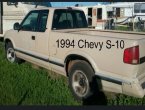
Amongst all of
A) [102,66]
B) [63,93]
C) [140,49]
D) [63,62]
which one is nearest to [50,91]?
[63,93]

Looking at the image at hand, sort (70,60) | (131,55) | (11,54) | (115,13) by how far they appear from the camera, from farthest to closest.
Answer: (115,13) < (11,54) < (70,60) < (131,55)

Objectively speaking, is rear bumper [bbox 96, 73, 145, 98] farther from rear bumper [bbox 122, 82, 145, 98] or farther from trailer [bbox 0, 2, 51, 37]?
trailer [bbox 0, 2, 51, 37]

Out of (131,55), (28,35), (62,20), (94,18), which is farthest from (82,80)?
(94,18)

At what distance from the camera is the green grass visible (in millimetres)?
5371

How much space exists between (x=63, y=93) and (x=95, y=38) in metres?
1.48

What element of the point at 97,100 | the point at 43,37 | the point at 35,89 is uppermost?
the point at 43,37

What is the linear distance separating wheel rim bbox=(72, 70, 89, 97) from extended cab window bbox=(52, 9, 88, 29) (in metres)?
1.58

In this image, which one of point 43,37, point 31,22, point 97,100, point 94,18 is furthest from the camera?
point 94,18

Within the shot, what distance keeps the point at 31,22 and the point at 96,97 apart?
9.82 ft

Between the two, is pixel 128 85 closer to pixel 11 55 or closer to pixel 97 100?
pixel 97 100

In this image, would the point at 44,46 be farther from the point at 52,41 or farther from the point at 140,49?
the point at 140,49

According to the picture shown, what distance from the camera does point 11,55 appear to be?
8375 millimetres

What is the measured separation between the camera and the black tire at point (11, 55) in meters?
8.10

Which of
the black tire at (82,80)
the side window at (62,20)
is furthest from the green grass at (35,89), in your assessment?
the side window at (62,20)
